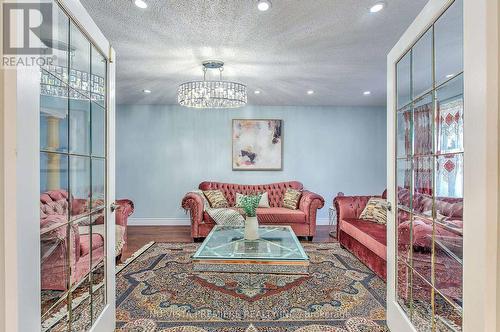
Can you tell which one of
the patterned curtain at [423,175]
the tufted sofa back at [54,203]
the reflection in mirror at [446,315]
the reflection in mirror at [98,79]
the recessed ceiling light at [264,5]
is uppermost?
the recessed ceiling light at [264,5]

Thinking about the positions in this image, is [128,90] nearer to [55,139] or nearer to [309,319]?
[55,139]

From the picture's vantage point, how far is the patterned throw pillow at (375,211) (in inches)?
136

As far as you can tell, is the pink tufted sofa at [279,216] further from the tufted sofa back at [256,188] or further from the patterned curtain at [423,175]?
the patterned curtain at [423,175]

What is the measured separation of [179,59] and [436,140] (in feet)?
9.01

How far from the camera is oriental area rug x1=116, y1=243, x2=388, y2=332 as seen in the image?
1.96m

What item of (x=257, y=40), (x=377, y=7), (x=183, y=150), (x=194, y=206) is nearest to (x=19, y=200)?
(x=257, y=40)

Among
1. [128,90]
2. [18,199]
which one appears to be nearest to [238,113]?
[128,90]

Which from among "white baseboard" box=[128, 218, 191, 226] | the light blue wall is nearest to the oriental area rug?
"white baseboard" box=[128, 218, 191, 226]

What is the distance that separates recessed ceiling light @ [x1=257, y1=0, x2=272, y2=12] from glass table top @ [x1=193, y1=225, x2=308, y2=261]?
206 centimetres

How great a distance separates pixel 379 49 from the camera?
289 centimetres

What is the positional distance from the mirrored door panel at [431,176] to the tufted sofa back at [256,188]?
3.29 meters

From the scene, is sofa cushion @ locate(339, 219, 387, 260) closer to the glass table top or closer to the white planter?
the glass table top

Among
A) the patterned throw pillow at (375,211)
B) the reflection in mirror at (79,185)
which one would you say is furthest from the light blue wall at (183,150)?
the reflection in mirror at (79,185)

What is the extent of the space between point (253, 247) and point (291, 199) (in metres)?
2.20
